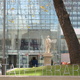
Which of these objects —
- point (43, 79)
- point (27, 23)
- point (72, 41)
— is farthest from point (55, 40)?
point (43, 79)

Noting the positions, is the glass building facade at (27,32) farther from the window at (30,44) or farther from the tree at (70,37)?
the tree at (70,37)

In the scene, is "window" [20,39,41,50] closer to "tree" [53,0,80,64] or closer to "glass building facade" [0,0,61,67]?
"glass building facade" [0,0,61,67]

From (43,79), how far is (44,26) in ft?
106

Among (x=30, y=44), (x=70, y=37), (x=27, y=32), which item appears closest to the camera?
(x=70, y=37)

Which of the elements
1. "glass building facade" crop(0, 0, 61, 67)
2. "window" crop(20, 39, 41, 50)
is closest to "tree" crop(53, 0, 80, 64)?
"glass building facade" crop(0, 0, 61, 67)

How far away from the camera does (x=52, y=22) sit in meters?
40.1

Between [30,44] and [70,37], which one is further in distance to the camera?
[30,44]

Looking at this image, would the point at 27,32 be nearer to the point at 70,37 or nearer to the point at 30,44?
the point at 30,44

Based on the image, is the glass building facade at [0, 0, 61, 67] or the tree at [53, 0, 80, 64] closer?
the tree at [53, 0, 80, 64]

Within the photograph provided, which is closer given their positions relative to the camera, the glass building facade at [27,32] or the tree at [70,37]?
the tree at [70,37]

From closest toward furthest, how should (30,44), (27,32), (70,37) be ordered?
(70,37) < (30,44) < (27,32)

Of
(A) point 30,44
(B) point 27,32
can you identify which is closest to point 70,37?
(A) point 30,44

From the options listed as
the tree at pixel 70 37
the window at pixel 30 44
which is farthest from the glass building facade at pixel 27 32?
the tree at pixel 70 37

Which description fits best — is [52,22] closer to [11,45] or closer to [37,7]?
[37,7]
